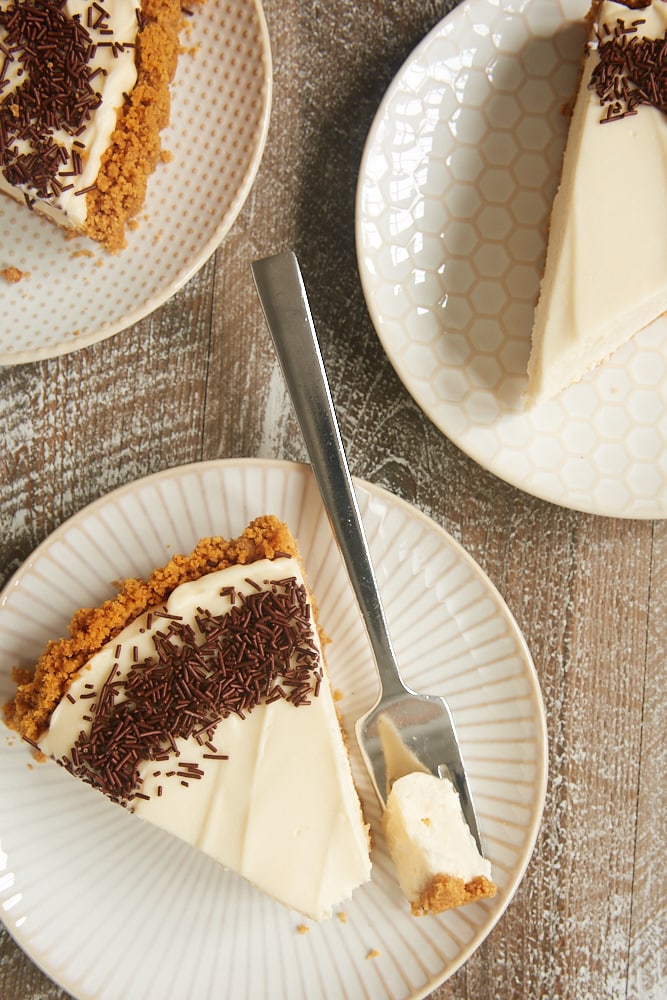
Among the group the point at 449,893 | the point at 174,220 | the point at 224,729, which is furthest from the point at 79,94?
the point at 449,893

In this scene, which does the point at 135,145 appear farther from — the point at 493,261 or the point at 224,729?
the point at 224,729

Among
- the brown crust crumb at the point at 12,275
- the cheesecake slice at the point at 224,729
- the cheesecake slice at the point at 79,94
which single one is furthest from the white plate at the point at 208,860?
the cheesecake slice at the point at 79,94

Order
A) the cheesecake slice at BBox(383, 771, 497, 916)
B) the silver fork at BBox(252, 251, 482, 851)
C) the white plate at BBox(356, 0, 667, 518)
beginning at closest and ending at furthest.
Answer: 1. the cheesecake slice at BBox(383, 771, 497, 916)
2. the silver fork at BBox(252, 251, 482, 851)
3. the white plate at BBox(356, 0, 667, 518)

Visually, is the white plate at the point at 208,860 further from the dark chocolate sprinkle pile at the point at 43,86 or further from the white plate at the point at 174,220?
the dark chocolate sprinkle pile at the point at 43,86

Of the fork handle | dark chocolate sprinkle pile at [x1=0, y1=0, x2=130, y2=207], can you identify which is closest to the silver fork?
the fork handle

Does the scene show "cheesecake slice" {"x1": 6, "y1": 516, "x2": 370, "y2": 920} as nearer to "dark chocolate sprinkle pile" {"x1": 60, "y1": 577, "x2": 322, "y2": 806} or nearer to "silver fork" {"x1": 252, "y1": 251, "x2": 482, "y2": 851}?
"dark chocolate sprinkle pile" {"x1": 60, "y1": 577, "x2": 322, "y2": 806}

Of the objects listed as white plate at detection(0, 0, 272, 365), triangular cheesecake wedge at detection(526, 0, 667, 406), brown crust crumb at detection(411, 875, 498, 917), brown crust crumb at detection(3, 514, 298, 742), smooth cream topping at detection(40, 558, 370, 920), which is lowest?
brown crust crumb at detection(411, 875, 498, 917)
